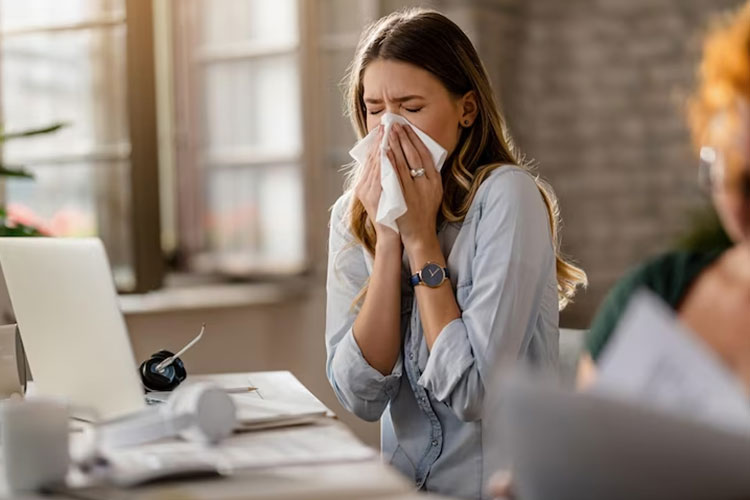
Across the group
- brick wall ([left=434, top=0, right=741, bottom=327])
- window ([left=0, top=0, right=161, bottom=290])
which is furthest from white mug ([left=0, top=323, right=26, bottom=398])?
brick wall ([left=434, top=0, right=741, bottom=327])

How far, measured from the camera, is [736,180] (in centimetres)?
106

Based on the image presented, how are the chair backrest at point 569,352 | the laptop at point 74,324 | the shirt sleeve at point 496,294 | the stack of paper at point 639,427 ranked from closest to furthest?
1. the stack of paper at point 639,427
2. the laptop at point 74,324
3. the shirt sleeve at point 496,294
4. the chair backrest at point 569,352

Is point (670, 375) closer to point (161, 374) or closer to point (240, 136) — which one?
point (161, 374)

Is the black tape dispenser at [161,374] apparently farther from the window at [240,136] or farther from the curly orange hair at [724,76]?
the window at [240,136]

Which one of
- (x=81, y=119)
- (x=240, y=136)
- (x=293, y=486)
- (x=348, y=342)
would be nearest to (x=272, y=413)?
(x=348, y=342)

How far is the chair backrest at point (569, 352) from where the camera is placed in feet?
5.95

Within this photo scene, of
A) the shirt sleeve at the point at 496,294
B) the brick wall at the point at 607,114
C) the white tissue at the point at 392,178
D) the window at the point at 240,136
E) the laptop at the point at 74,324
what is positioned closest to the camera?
the laptop at the point at 74,324

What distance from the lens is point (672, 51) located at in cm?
413

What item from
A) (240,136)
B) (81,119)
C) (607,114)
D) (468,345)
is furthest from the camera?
(607,114)

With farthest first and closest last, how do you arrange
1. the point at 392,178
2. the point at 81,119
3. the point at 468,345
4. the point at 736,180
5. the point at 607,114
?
the point at 607,114
the point at 81,119
the point at 392,178
the point at 468,345
the point at 736,180

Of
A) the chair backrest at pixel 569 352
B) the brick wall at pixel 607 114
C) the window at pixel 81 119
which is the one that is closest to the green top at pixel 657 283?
the chair backrest at pixel 569 352

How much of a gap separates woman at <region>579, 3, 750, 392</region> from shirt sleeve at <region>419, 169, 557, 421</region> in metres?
0.46

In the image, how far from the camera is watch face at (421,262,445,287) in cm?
164

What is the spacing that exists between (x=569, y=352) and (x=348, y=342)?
42 centimetres
